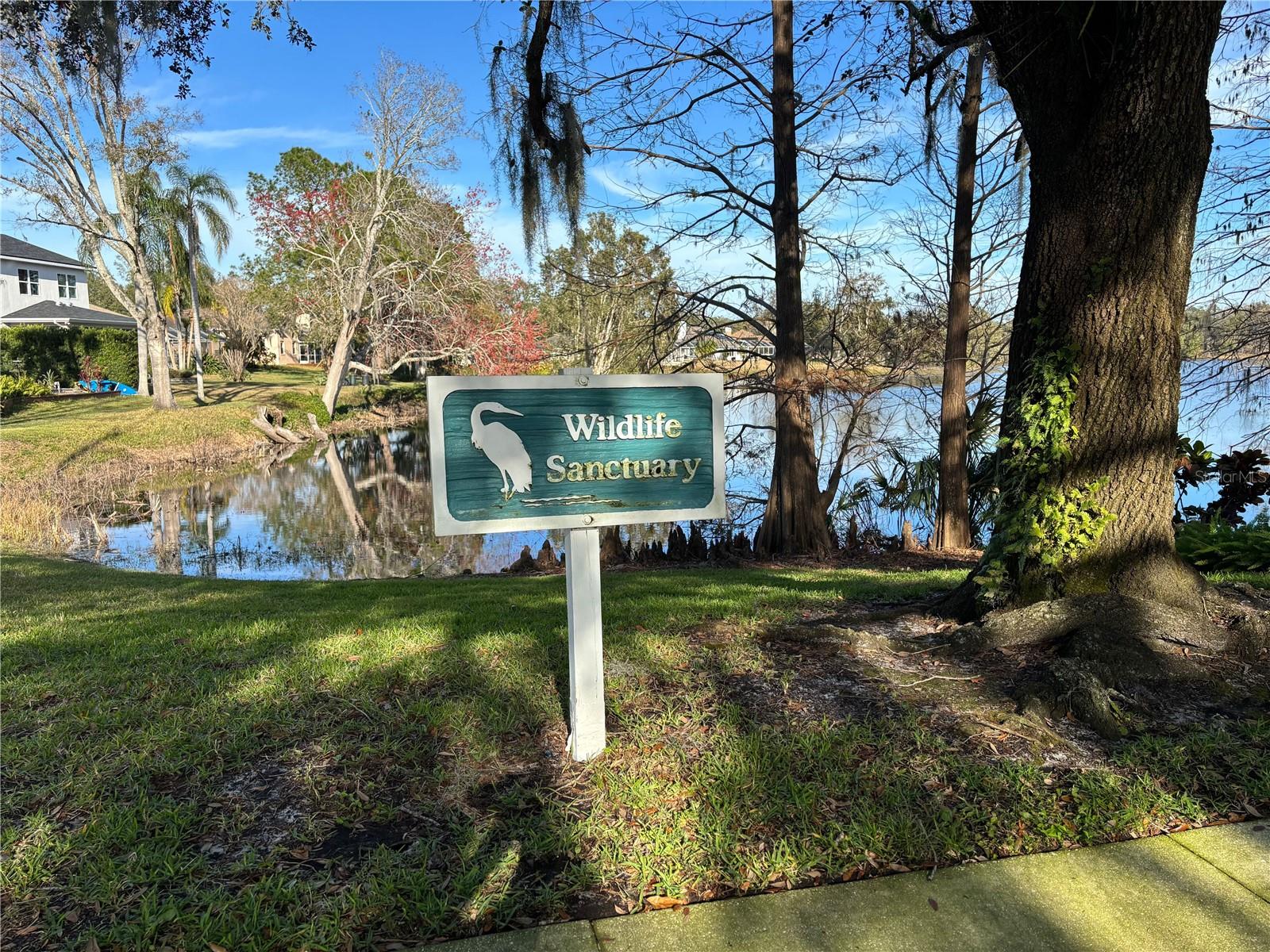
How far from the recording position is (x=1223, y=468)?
9672 millimetres

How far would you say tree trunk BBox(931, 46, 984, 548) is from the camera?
10625 millimetres

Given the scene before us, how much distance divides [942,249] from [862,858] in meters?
12.7

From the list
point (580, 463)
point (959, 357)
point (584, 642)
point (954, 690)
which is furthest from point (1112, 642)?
point (959, 357)

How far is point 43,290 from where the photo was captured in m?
38.1

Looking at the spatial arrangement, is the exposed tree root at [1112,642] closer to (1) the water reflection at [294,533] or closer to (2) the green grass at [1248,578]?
(2) the green grass at [1248,578]

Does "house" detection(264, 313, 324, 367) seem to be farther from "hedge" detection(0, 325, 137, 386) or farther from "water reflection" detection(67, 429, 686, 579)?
"water reflection" detection(67, 429, 686, 579)

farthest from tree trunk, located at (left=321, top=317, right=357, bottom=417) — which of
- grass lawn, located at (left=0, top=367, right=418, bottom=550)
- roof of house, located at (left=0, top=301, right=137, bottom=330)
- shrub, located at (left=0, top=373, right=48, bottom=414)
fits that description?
roof of house, located at (left=0, top=301, right=137, bottom=330)

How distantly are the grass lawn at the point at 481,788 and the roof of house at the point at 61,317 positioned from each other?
1422 inches

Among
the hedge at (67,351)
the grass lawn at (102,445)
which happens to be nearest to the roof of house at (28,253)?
the hedge at (67,351)

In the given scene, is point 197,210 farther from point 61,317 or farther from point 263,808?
point 263,808

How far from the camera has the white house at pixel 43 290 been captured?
3559 centimetres

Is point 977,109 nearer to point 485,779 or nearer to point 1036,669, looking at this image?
point 1036,669

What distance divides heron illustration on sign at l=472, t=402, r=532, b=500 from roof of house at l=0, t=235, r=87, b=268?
139 feet

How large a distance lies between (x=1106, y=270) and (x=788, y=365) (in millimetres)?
6716
